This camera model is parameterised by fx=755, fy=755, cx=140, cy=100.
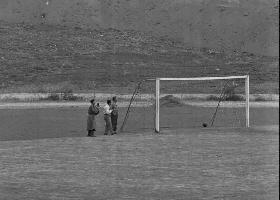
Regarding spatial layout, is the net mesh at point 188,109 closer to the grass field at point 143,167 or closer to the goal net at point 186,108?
the goal net at point 186,108

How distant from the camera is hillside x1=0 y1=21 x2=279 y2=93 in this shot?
76.2m

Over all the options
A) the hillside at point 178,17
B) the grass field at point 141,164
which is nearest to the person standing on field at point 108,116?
the grass field at point 141,164

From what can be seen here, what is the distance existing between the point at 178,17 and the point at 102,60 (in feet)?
75.1

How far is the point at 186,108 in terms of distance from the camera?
48.9 m

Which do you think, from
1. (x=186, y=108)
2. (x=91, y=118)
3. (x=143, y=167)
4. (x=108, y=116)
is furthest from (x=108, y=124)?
(x=186, y=108)

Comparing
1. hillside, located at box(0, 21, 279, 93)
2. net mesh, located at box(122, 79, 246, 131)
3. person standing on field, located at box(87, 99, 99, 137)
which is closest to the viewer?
person standing on field, located at box(87, 99, 99, 137)

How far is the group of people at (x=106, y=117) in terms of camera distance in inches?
1081

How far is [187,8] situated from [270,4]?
11603mm

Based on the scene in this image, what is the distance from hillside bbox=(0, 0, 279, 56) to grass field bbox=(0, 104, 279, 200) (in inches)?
2704

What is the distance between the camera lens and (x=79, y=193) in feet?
46.6

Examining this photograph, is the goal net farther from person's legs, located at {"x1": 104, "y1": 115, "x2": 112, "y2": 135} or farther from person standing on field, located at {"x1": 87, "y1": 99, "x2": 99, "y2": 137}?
person standing on field, located at {"x1": 87, "y1": 99, "x2": 99, "y2": 137}

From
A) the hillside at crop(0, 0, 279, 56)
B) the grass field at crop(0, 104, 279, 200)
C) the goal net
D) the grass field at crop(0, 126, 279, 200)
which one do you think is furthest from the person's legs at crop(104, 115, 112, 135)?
the hillside at crop(0, 0, 279, 56)

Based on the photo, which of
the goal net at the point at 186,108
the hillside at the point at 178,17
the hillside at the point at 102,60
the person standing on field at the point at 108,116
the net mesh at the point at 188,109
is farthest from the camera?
the hillside at the point at 178,17

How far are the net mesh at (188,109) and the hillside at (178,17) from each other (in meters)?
26.1
